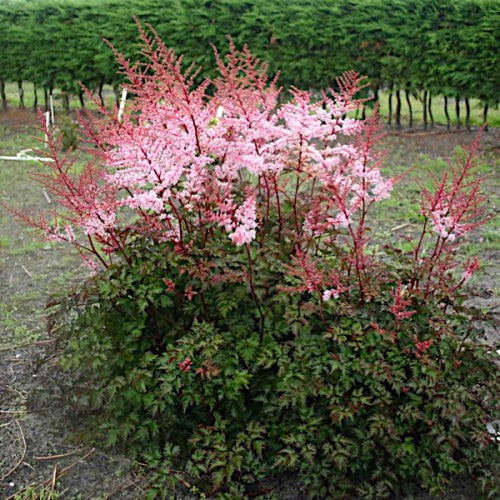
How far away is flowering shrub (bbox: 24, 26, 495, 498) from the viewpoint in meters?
2.47

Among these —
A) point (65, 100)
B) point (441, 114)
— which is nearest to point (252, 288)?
point (65, 100)

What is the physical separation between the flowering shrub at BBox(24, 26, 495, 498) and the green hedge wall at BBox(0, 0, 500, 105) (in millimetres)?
6663

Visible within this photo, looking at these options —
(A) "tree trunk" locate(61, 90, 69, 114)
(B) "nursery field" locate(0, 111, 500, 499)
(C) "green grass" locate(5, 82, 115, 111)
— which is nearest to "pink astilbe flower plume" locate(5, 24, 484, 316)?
(B) "nursery field" locate(0, 111, 500, 499)

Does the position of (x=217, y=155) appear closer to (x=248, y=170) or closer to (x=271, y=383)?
(x=248, y=170)

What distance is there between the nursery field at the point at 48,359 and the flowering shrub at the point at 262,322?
0.17 m

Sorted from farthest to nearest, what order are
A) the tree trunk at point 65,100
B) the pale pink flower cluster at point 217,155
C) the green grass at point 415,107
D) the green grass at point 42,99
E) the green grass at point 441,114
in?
the green grass at point 42,99, the tree trunk at point 65,100, the green grass at point 415,107, the green grass at point 441,114, the pale pink flower cluster at point 217,155

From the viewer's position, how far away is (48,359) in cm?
349

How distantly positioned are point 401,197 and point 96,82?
6041 millimetres

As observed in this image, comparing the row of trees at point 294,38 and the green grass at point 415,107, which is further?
the green grass at point 415,107

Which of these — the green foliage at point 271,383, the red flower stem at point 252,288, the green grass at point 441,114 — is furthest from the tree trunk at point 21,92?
the red flower stem at point 252,288

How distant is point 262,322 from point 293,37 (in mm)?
7506

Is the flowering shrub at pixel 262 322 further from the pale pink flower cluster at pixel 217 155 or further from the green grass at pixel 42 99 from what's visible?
the green grass at pixel 42 99

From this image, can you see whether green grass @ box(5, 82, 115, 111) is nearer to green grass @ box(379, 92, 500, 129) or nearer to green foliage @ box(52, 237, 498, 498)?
green grass @ box(379, 92, 500, 129)

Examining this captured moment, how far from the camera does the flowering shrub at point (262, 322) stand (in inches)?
97.3
